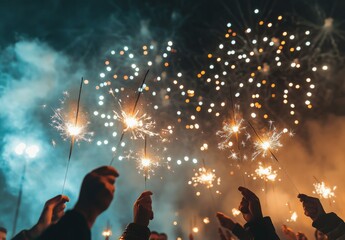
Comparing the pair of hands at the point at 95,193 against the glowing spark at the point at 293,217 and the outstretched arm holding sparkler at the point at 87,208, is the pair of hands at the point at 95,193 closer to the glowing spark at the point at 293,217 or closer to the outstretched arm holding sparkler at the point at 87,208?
the outstretched arm holding sparkler at the point at 87,208

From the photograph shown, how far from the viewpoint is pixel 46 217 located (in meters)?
3.31

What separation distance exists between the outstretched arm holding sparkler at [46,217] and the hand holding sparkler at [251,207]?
7.19 feet

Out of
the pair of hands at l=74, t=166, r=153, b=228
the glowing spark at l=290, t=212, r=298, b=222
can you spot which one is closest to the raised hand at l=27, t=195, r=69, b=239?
the pair of hands at l=74, t=166, r=153, b=228

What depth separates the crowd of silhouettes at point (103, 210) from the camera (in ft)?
5.20

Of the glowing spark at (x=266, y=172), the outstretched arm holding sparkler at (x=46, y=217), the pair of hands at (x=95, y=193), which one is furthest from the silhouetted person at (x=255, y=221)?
the glowing spark at (x=266, y=172)

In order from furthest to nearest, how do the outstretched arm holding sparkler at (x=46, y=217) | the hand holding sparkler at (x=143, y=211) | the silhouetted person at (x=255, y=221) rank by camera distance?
1. the hand holding sparkler at (x=143, y=211)
2. the outstretched arm holding sparkler at (x=46, y=217)
3. the silhouetted person at (x=255, y=221)

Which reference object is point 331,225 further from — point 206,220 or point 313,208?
point 206,220

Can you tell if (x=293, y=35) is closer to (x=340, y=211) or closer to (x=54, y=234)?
(x=340, y=211)

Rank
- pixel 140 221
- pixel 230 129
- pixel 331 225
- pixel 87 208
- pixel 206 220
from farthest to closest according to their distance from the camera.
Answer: pixel 206 220 → pixel 230 129 → pixel 331 225 → pixel 140 221 → pixel 87 208

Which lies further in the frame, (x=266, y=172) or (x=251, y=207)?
(x=266, y=172)

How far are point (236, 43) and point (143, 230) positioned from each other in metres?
12.9

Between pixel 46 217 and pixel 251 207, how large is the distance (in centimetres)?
244

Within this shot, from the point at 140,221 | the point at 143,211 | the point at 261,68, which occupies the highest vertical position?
the point at 261,68

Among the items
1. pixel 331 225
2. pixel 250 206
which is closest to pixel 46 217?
pixel 250 206
